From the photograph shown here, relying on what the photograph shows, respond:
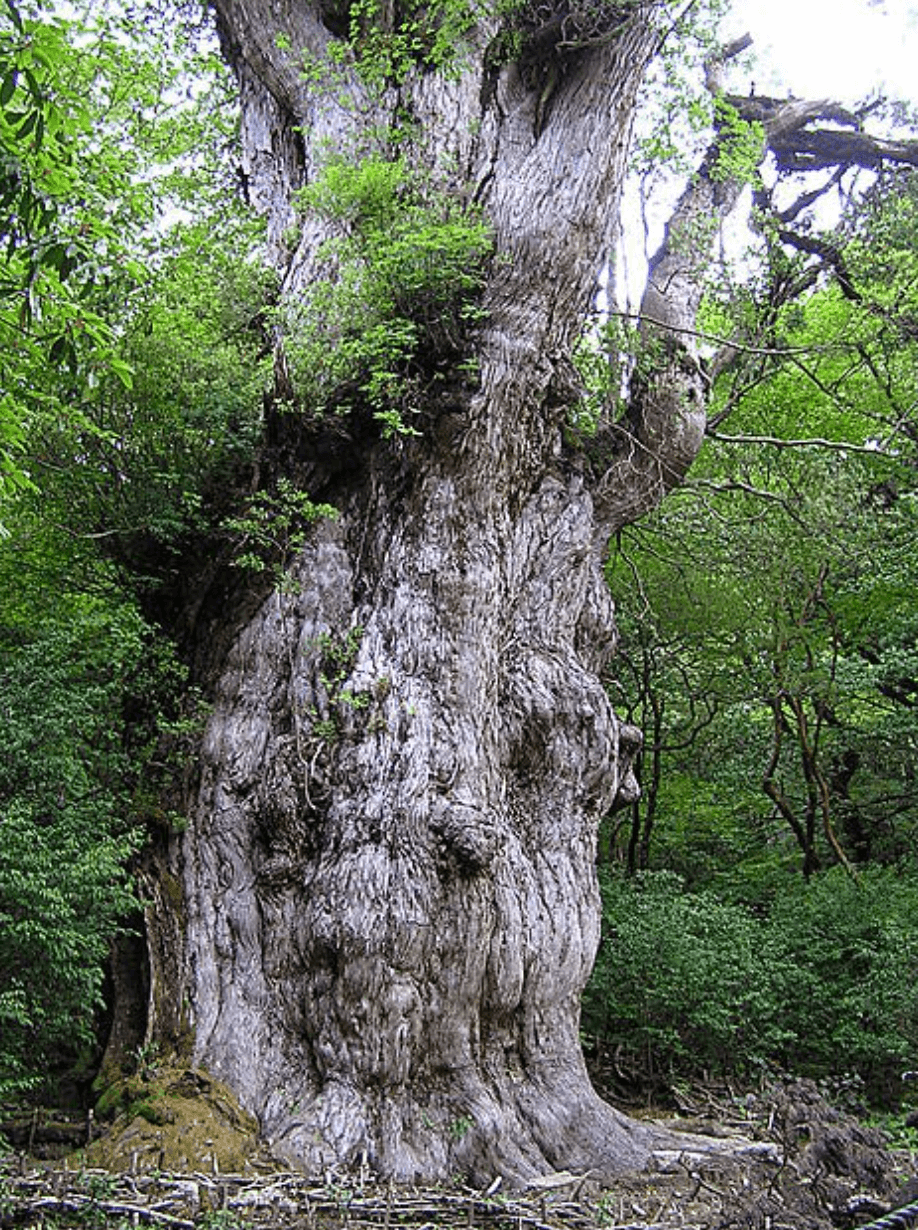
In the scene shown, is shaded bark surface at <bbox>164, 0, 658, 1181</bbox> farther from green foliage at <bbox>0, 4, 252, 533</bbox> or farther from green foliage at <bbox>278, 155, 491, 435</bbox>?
green foliage at <bbox>0, 4, 252, 533</bbox>

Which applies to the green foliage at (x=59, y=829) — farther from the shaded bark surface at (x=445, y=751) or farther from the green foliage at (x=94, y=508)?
the shaded bark surface at (x=445, y=751)

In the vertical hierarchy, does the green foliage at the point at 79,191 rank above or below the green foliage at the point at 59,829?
above

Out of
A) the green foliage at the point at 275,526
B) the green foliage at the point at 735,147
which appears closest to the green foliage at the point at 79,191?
the green foliage at the point at 275,526

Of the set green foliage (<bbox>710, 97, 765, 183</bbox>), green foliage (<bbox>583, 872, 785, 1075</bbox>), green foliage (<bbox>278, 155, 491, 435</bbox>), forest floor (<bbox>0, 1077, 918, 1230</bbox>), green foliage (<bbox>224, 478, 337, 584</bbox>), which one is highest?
green foliage (<bbox>710, 97, 765, 183</bbox>)

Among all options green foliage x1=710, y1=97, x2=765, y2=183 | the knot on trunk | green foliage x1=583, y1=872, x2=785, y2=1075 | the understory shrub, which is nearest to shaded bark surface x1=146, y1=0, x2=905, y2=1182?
the knot on trunk

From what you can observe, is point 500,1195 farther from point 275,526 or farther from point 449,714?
point 275,526

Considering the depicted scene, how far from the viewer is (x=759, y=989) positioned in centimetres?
931

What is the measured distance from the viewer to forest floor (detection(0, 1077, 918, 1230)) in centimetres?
436

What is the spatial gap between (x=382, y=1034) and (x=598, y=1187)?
1.38 metres

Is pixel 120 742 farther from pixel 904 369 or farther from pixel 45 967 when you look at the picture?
pixel 904 369

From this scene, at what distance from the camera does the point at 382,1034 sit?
19.0ft

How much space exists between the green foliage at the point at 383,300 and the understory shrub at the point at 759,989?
526cm

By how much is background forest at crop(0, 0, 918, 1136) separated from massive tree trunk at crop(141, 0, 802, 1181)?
48 cm

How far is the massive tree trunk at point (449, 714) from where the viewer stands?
232 inches
